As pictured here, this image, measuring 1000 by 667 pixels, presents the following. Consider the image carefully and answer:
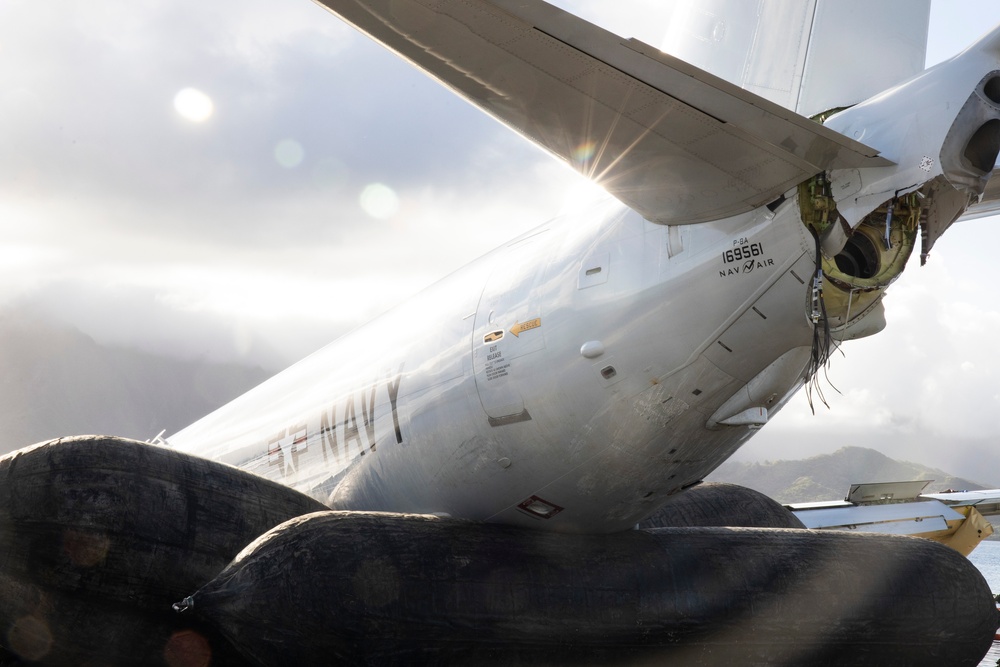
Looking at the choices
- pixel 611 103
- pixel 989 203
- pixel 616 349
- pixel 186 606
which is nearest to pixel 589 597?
pixel 616 349

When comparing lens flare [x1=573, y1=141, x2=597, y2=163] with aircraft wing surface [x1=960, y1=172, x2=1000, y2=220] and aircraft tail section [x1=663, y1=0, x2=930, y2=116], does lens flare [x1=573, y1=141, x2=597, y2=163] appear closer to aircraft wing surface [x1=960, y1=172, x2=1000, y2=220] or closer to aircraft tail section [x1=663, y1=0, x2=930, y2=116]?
aircraft tail section [x1=663, y1=0, x2=930, y2=116]

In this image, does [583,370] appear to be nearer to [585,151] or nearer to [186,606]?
[585,151]

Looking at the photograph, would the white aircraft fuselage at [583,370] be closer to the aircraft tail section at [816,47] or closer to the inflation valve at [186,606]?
the aircraft tail section at [816,47]

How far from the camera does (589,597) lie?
17.5ft

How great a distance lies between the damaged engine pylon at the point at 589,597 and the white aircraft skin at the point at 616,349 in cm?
46

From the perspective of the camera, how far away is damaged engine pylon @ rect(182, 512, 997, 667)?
16.0 feet

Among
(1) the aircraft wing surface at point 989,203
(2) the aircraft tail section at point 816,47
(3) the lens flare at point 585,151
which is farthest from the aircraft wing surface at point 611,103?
(1) the aircraft wing surface at point 989,203

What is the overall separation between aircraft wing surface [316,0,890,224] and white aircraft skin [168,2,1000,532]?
22 cm

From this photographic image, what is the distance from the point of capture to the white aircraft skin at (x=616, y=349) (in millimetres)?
4316

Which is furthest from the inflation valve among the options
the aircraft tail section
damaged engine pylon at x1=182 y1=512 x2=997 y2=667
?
the aircraft tail section

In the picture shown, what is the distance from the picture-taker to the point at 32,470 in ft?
17.9

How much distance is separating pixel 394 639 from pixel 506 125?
2.77m

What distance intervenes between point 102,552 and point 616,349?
3233 mm

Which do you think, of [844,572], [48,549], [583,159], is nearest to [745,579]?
[844,572]
